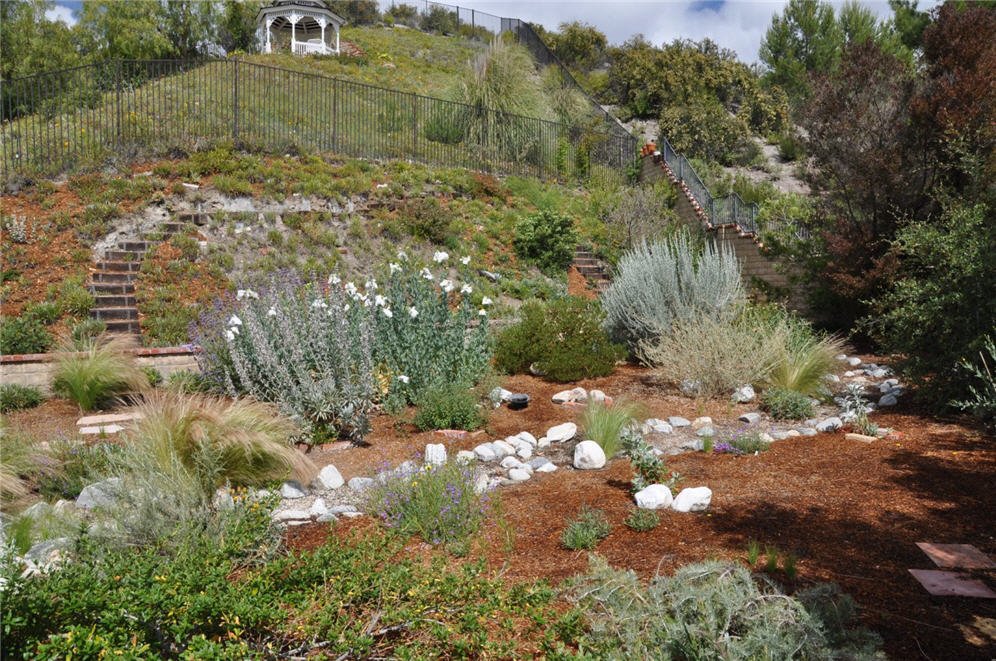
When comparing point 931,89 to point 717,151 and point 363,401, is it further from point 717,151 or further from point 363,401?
point 717,151

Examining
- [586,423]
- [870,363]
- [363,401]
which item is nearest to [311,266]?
[363,401]

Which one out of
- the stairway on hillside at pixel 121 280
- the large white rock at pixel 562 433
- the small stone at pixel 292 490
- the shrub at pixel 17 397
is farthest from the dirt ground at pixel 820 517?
the stairway on hillside at pixel 121 280

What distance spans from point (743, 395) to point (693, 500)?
11.5 ft

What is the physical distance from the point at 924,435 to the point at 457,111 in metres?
14.5

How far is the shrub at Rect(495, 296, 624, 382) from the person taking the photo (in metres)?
8.17

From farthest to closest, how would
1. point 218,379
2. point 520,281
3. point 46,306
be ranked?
point 520,281, point 46,306, point 218,379

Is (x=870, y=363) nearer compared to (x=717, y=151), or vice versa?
(x=870, y=363)

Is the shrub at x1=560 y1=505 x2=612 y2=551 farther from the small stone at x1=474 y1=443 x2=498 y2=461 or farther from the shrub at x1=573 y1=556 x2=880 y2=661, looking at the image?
the small stone at x1=474 y1=443 x2=498 y2=461

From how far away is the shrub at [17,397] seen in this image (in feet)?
22.6

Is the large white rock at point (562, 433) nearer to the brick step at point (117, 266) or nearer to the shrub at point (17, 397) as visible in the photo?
the shrub at point (17, 397)

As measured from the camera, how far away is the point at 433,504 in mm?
3668

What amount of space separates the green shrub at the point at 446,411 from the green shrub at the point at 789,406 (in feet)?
9.32

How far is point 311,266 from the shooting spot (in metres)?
11.3

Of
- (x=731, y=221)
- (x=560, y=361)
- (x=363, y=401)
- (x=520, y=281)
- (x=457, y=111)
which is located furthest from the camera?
(x=457, y=111)
